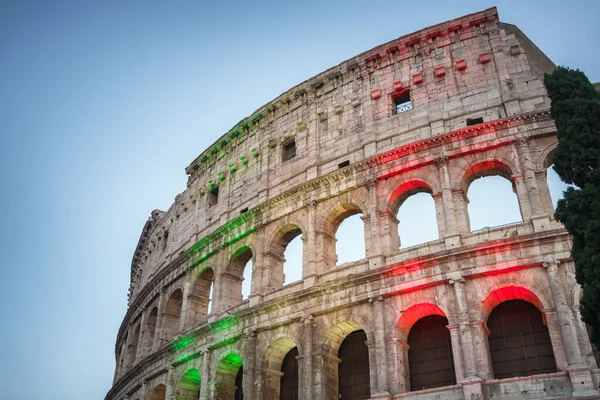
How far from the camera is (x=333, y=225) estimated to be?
21.4m

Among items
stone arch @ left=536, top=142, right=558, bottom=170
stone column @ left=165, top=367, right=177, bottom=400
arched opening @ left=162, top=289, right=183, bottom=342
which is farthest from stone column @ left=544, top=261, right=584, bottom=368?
arched opening @ left=162, top=289, right=183, bottom=342

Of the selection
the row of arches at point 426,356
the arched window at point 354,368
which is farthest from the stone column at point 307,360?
the arched window at point 354,368

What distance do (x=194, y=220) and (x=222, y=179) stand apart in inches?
94.1

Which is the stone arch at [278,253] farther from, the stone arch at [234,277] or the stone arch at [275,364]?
the stone arch at [275,364]

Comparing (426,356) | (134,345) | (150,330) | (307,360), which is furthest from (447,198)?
(134,345)

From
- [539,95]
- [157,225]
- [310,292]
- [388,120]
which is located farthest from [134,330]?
[539,95]

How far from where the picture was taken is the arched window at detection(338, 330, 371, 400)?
61.0 ft

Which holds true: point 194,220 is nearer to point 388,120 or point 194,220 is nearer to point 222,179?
point 222,179

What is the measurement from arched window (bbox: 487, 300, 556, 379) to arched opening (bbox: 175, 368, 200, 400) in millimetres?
11219

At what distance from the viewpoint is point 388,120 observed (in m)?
22.0

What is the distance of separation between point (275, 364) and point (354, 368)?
9.38ft

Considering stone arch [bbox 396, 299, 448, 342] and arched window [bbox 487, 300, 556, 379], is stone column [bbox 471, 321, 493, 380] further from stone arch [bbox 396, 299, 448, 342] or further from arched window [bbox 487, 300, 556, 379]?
stone arch [bbox 396, 299, 448, 342]

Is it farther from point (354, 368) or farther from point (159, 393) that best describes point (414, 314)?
point (159, 393)

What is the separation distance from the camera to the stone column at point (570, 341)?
14266 millimetres
